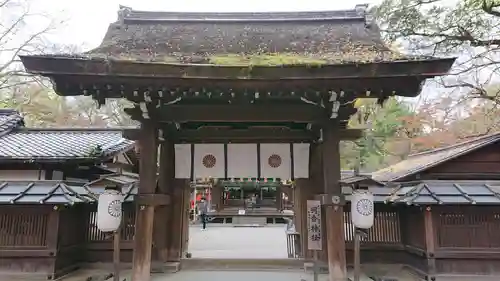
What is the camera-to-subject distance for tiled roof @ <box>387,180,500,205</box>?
684 centimetres

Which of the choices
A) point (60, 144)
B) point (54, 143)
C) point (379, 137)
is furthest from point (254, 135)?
point (379, 137)

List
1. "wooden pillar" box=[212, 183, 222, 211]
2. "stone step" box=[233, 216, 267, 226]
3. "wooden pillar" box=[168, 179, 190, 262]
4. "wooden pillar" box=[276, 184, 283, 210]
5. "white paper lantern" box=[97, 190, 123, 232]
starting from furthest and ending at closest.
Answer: "wooden pillar" box=[276, 184, 283, 210] → "wooden pillar" box=[212, 183, 222, 211] → "stone step" box=[233, 216, 267, 226] → "wooden pillar" box=[168, 179, 190, 262] → "white paper lantern" box=[97, 190, 123, 232]

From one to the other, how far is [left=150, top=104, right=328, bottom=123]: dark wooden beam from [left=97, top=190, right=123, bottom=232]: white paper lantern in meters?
1.50

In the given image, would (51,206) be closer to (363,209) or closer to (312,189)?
(312,189)

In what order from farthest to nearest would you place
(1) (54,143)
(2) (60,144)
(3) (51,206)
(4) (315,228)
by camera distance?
(1) (54,143)
(2) (60,144)
(3) (51,206)
(4) (315,228)

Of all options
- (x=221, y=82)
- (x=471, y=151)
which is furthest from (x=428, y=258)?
(x=221, y=82)

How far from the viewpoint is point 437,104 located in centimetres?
2005

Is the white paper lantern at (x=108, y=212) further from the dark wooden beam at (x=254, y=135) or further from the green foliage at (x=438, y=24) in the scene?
the green foliage at (x=438, y=24)

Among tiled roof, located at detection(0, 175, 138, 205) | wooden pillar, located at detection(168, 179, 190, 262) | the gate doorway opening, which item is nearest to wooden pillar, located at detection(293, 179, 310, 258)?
wooden pillar, located at detection(168, 179, 190, 262)

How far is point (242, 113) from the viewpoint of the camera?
19.1 feet

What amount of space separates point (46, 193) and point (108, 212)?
2.41 m

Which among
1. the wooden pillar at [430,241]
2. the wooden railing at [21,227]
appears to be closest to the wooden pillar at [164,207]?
the wooden railing at [21,227]

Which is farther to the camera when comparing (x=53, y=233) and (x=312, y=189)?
(x=312, y=189)

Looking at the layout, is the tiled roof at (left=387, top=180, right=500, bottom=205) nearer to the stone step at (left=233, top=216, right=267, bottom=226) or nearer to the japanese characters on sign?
the japanese characters on sign
